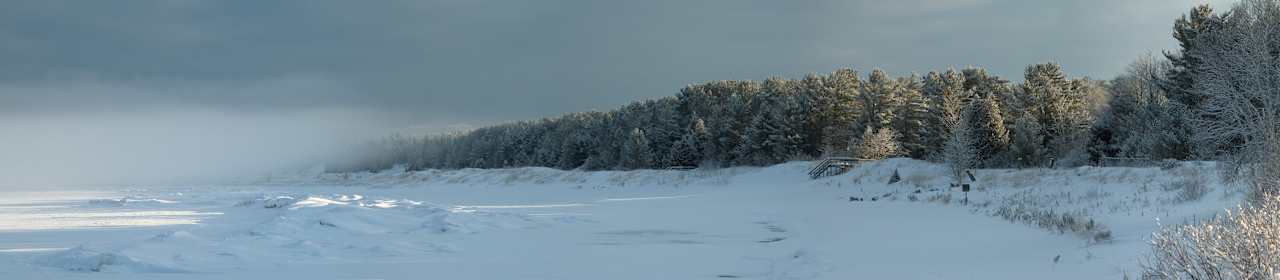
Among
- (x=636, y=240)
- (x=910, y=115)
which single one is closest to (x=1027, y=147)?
(x=910, y=115)

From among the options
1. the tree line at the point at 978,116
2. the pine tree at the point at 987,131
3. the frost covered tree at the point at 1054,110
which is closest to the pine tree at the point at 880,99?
the tree line at the point at 978,116

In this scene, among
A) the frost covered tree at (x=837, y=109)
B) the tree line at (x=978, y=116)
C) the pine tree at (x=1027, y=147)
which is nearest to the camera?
the tree line at (x=978, y=116)

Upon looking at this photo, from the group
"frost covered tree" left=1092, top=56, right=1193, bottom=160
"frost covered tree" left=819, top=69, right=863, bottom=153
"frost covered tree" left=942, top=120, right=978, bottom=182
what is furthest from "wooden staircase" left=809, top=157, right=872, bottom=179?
"frost covered tree" left=819, top=69, right=863, bottom=153

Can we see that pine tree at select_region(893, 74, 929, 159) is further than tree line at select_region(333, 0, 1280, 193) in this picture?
Yes

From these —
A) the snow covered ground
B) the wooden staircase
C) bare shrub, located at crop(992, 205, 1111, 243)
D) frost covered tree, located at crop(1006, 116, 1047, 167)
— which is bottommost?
the snow covered ground

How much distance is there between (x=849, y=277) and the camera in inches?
352

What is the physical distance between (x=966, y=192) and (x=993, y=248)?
A: 540 inches

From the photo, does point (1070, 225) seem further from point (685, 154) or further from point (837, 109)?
point (685, 154)

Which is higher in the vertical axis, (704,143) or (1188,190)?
(704,143)

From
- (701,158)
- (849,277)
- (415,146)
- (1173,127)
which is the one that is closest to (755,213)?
(849,277)

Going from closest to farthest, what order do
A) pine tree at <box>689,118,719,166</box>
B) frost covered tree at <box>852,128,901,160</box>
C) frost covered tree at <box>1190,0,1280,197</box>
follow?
frost covered tree at <box>1190,0,1280,197</box> → frost covered tree at <box>852,128,901,160</box> → pine tree at <box>689,118,719,166</box>

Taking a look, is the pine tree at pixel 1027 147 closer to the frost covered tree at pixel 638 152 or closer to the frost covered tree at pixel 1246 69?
the frost covered tree at pixel 1246 69

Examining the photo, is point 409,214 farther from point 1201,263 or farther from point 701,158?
point 701,158

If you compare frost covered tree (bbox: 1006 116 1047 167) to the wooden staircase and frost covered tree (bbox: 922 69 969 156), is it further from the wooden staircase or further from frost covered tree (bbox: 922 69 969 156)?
the wooden staircase
